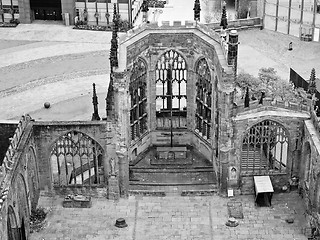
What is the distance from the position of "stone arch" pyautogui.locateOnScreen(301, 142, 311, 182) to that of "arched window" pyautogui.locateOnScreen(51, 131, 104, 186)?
19.4 meters

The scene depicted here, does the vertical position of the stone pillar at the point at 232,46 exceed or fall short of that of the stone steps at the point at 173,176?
it exceeds it

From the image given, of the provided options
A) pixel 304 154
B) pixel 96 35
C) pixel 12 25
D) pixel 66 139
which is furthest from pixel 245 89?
pixel 12 25

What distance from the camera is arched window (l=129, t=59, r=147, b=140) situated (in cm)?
7644

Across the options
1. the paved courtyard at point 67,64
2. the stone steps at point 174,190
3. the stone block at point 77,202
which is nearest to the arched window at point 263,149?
the stone steps at point 174,190

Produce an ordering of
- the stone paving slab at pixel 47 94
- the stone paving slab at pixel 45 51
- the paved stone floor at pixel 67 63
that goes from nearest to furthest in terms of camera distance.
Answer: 1. the stone paving slab at pixel 47 94
2. the paved stone floor at pixel 67 63
3. the stone paving slab at pixel 45 51

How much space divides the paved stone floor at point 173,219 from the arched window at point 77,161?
2347 mm

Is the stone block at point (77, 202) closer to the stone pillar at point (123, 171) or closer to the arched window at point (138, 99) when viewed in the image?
the stone pillar at point (123, 171)

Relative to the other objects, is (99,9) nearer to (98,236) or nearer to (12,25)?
(12,25)

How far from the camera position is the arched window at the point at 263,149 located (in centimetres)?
7312

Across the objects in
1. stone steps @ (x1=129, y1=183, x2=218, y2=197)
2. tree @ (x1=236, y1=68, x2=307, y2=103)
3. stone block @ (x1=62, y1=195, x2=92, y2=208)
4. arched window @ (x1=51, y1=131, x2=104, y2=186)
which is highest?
tree @ (x1=236, y1=68, x2=307, y2=103)

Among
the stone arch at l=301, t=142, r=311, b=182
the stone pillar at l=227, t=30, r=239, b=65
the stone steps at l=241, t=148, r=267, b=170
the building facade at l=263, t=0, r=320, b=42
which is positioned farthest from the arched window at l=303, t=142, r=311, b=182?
the building facade at l=263, t=0, r=320, b=42

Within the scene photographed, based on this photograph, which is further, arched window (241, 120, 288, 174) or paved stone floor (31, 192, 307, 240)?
arched window (241, 120, 288, 174)

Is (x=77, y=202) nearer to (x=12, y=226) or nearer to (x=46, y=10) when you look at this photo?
(x=12, y=226)

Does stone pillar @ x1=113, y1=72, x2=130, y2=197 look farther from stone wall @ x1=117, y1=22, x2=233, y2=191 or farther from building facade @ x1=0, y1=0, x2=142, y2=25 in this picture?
building facade @ x1=0, y1=0, x2=142, y2=25
